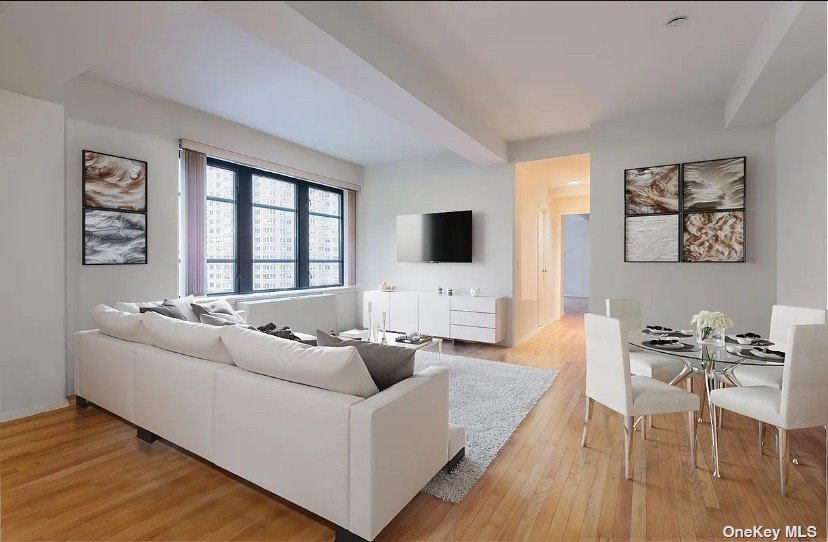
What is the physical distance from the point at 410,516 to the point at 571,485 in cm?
91

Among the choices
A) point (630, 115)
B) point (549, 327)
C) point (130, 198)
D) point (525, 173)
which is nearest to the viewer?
point (130, 198)

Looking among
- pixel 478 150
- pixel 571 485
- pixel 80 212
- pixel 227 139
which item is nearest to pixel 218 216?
pixel 227 139

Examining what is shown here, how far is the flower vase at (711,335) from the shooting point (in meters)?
2.71

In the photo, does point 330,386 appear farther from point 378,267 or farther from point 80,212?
point 378,267

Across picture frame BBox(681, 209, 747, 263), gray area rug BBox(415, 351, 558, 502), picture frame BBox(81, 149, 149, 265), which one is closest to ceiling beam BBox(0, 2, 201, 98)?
picture frame BBox(81, 149, 149, 265)

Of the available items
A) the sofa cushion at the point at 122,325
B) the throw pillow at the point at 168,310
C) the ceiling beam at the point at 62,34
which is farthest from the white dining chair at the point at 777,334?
the throw pillow at the point at 168,310

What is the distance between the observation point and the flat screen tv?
5873 mm

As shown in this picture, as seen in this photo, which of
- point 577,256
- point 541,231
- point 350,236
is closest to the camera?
point 350,236

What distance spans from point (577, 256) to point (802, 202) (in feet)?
32.3

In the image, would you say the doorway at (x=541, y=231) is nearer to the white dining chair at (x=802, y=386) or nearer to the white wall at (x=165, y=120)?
the white wall at (x=165, y=120)

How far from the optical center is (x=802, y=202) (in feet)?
10.5

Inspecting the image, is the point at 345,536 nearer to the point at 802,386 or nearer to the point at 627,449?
the point at 627,449

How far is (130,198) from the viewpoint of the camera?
3.86 meters

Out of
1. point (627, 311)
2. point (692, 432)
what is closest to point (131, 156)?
point (627, 311)
